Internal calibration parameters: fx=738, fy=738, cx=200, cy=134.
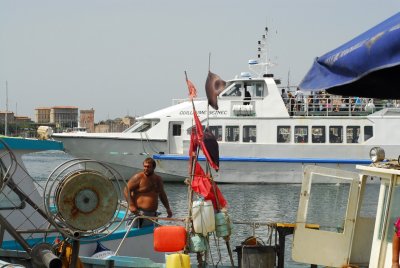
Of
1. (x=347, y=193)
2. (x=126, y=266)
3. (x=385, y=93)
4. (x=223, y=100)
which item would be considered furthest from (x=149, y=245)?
(x=223, y=100)

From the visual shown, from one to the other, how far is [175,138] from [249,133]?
287 centimetres

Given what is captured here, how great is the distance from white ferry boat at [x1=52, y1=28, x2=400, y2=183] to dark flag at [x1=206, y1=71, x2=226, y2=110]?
18.3 meters

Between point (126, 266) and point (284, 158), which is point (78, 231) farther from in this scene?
point (284, 158)

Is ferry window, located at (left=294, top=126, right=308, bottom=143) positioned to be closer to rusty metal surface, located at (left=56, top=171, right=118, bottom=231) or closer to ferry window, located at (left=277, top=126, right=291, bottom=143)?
ferry window, located at (left=277, top=126, right=291, bottom=143)

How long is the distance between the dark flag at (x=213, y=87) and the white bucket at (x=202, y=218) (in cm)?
170

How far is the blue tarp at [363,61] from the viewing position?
194 inches

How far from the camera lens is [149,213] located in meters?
10.4

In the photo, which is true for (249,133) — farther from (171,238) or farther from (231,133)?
(171,238)

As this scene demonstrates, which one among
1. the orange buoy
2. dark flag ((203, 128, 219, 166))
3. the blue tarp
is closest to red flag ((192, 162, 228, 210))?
dark flag ((203, 128, 219, 166))

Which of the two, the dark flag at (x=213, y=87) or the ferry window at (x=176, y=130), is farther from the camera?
the ferry window at (x=176, y=130)

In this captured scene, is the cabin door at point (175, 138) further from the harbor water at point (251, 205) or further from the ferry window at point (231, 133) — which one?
the ferry window at point (231, 133)

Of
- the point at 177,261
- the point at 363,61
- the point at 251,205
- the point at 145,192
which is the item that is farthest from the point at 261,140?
the point at 363,61

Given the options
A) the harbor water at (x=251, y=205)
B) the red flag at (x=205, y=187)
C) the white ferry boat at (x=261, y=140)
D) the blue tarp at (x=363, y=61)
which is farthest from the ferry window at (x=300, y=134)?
the blue tarp at (x=363, y=61)

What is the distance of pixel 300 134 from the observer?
2820cm
